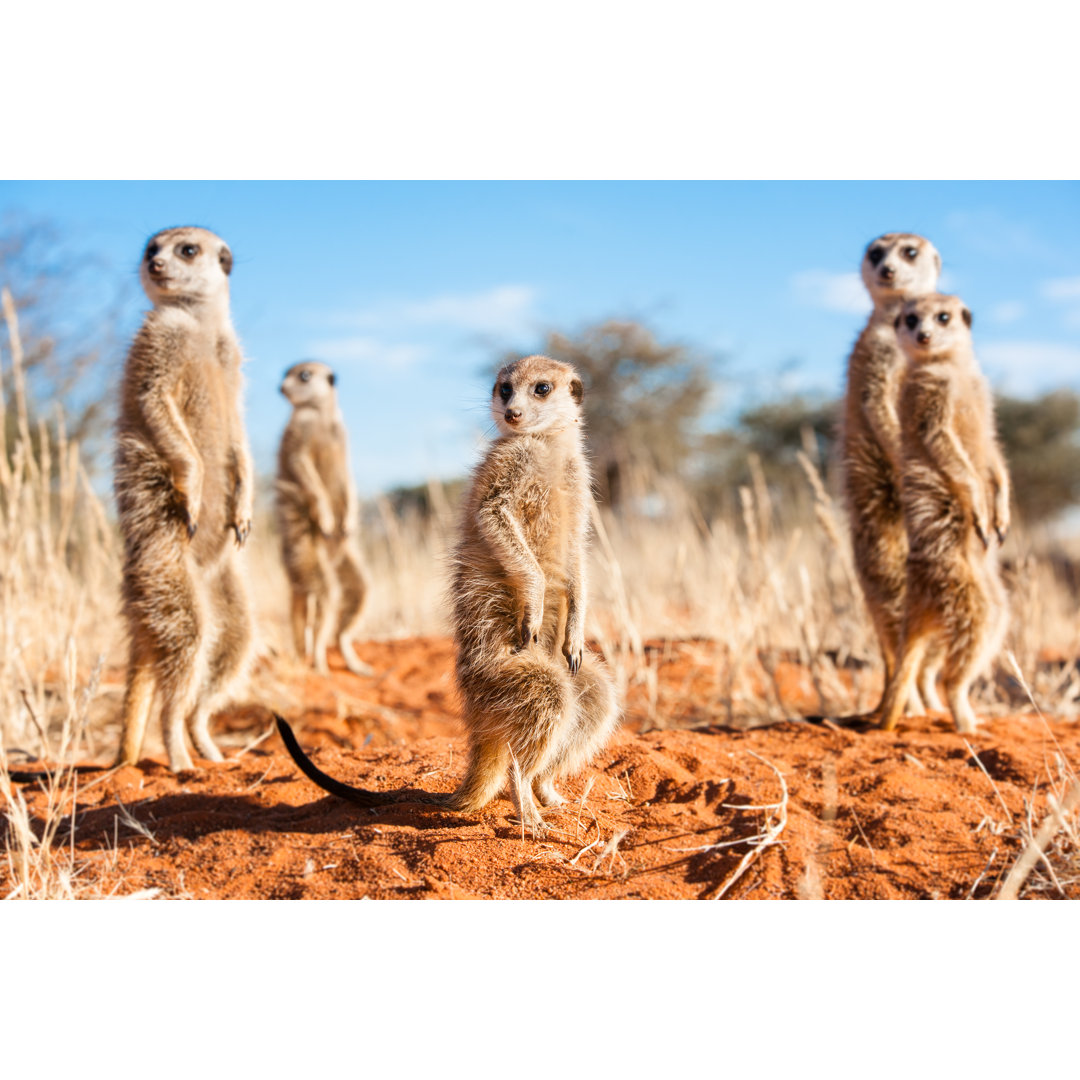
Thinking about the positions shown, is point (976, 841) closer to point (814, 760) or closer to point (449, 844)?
point (814, 760)

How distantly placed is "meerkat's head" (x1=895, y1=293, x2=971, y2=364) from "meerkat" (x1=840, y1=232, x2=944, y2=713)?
0.78ft

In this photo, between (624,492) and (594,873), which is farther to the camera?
(624,492)

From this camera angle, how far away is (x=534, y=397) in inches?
106

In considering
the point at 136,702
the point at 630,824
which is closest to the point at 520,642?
the point at 630,824

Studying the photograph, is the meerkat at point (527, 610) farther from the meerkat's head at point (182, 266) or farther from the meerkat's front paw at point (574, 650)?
the meerkat's head at point (182, 266)

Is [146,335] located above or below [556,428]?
above

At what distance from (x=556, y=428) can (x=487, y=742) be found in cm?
88

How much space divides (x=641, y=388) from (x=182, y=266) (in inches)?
660

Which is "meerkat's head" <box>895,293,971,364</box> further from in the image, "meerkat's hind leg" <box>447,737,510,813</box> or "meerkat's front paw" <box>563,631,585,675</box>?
"meerkat's hind leg" <box>447,737,510,813</box>

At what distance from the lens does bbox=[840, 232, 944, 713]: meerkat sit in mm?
4332

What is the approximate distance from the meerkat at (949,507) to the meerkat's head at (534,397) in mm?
1895


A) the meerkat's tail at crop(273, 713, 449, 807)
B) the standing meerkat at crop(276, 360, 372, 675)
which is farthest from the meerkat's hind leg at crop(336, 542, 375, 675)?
the meerkat's tail at crop(273, 713, 449, 807)

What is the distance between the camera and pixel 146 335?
3900 millimetres

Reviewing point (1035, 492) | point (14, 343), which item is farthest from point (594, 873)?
point (1035, 492)
